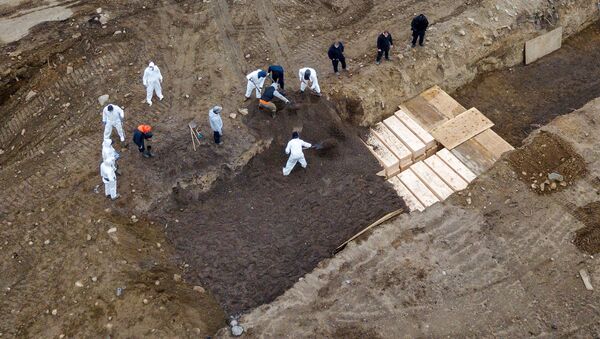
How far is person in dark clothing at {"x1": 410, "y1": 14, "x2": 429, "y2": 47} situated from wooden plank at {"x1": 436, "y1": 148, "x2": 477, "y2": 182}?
339cm

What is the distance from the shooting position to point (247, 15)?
14.8 m

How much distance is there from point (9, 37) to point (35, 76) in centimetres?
174

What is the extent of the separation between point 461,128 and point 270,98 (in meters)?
5.03

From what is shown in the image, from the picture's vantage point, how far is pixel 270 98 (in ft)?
38.9

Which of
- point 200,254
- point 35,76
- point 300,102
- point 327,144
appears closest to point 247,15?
point 300,102

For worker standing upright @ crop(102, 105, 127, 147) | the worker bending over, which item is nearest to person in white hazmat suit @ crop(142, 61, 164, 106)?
worker standing upright @ crop(102, 105, 127, 147)

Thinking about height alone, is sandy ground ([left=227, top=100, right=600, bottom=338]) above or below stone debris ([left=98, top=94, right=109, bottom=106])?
below

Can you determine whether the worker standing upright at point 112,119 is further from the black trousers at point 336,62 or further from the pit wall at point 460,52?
the black trousers at point 336,62

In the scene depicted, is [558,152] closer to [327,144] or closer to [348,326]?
[327,144]

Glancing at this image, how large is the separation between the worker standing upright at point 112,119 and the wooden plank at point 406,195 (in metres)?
6.70

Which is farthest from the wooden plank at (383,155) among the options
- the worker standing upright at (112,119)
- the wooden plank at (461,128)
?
the worker standing upright at (112,119)

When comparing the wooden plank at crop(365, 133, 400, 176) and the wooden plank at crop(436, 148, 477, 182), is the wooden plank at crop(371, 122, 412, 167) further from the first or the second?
the wooden plank at crop(436, 148, 477, 182)

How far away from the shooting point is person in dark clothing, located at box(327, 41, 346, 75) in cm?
1231

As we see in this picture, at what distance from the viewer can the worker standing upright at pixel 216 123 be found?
11142mm
